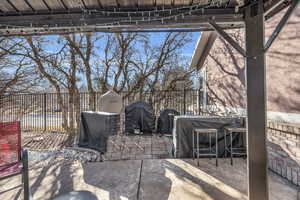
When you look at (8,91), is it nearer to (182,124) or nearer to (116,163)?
(116,163)

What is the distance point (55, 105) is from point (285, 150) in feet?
31.2

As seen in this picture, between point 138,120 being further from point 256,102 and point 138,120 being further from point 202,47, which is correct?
point 256,102

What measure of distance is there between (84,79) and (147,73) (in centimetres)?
378

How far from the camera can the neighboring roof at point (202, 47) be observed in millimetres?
7688

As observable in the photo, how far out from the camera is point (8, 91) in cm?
836

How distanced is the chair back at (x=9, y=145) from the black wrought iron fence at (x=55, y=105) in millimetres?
5183

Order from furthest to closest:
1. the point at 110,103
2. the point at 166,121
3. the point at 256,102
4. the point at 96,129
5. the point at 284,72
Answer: the point at 166,121 → the point at 110,103 → the point at 96,129 → the point at 284,72 → the point at 256,102

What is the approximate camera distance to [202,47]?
8578 mm

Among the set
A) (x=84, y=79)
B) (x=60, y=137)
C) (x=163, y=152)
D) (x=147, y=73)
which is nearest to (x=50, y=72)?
(x=84, y=79)

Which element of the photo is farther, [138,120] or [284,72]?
[138,120]

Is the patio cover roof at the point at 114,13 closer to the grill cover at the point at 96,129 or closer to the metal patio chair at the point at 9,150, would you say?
the metal patio chair at the point at 9,150

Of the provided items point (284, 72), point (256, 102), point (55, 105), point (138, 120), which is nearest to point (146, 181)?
point (256, 102)

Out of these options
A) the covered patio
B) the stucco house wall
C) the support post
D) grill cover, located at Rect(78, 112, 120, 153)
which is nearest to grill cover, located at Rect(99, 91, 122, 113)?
grill cover, located at Rect(78, 112, 120, 153)

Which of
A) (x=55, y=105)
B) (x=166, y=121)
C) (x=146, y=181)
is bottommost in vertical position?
(x=146, y=181)
